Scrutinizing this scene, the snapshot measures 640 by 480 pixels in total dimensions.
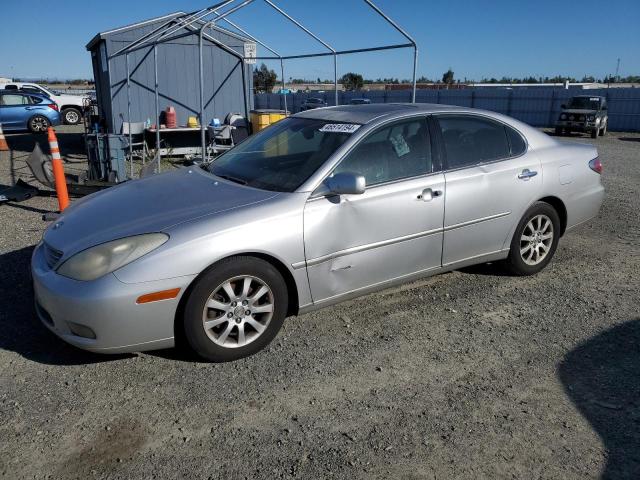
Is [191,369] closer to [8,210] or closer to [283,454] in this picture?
[283,454]

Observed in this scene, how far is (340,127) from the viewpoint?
405 centimetres

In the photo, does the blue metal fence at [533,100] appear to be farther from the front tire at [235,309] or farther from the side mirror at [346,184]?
the front tire at [235,309]

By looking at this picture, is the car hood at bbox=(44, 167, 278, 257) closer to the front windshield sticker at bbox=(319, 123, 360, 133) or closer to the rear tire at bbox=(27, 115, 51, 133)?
the front windshield sticker at bbox=(319, 123, 360, 133)

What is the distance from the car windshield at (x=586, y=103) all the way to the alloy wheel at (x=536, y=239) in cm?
1961

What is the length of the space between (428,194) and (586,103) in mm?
21132

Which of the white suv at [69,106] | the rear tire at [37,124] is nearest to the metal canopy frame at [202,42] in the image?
the rear tire at [37,124]

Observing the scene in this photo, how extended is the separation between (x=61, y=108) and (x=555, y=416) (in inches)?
1024

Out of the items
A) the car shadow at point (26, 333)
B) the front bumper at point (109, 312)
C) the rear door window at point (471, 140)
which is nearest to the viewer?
the front bumper at point (109, 312)

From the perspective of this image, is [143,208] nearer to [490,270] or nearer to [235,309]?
[235,309]

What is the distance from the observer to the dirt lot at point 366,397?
252 cm

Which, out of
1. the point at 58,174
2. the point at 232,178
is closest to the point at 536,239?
the point at 232,178

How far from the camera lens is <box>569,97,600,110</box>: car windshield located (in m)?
21.5

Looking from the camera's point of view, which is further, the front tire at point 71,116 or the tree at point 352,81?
the tree at point 352,81

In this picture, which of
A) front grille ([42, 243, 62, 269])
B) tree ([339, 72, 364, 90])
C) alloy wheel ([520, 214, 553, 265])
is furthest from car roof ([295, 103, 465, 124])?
tree ([339, 72, 364, 90])
